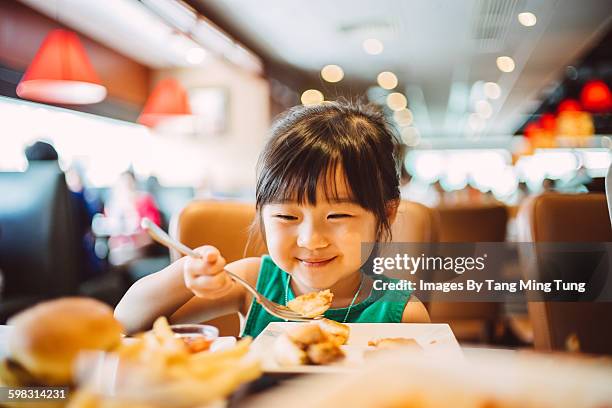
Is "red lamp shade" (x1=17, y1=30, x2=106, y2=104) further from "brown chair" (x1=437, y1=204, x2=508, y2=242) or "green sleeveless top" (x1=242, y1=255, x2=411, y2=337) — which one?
"brown chair" (x1=437, y1=204, x2=508, y2=242)

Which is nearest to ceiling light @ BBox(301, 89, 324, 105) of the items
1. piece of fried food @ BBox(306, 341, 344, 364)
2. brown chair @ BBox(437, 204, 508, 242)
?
piece of fried food @ BBox(306, 341, 344, 364)

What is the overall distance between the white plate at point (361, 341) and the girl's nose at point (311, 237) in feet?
0.24

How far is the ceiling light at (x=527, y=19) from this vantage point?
58 centimetres

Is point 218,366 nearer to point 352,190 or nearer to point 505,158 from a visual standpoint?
point 352,190

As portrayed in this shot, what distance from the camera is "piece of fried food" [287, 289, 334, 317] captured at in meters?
0.45

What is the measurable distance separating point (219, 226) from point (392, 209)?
26 centimetres

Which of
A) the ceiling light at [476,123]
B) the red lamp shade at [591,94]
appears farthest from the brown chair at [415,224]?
the ceiling light at [476,123]

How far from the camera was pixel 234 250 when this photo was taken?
2.04 feet

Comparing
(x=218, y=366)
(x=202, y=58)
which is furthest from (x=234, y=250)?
(x=202, y=58)

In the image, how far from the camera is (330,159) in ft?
1.58

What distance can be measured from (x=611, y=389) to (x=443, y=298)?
0.21 meters

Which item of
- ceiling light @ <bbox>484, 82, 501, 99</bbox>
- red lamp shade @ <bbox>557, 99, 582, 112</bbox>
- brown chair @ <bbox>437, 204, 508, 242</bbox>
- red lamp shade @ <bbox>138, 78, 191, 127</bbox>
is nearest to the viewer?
brown chair @ <bbox>437, 204, 508, 242</bbox>

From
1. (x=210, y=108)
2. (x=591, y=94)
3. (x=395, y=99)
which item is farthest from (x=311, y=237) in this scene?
(x=210, y=108)

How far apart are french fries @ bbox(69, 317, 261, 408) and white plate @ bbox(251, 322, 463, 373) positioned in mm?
35
